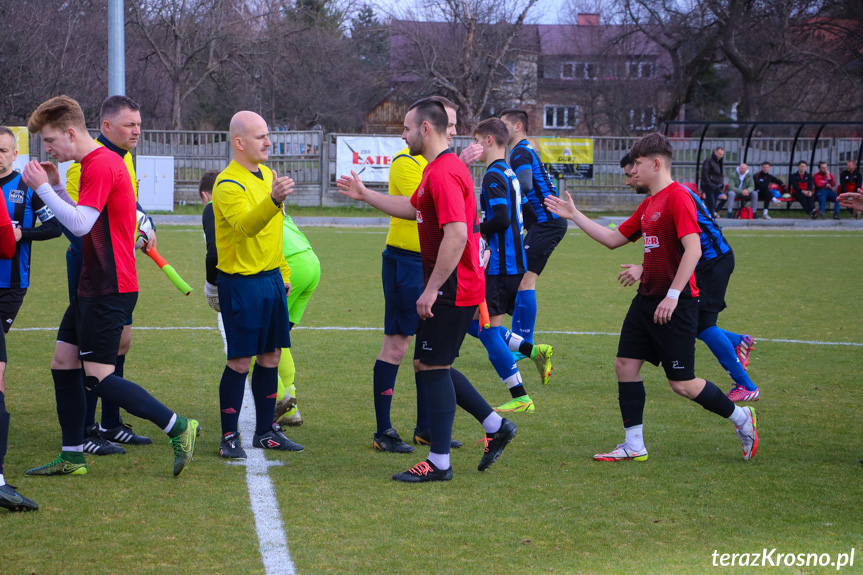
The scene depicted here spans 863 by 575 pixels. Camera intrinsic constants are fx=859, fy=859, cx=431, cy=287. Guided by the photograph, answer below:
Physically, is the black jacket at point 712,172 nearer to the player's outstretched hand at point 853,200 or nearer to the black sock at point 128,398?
the player's outstretched hand at point 853,200

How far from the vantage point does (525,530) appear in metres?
3.92

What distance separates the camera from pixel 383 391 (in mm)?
5273

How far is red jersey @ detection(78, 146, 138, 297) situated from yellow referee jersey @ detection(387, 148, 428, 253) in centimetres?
155

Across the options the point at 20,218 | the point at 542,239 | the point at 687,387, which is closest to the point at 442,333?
the point at 687,387

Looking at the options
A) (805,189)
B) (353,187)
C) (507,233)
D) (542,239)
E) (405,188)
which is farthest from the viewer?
(805,189)

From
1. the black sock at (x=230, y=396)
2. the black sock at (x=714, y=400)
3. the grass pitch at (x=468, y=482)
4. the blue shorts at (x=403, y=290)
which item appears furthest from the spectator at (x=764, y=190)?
the black sock at (x=230, y=396)

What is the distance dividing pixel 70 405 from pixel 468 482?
7.26 feet

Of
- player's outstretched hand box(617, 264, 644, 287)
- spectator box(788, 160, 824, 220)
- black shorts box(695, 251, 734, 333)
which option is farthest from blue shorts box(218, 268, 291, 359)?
spectator box(788, 160, 824, 220)

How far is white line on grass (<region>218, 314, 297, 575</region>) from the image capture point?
351 centimetres

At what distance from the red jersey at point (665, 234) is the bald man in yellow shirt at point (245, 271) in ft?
6.96

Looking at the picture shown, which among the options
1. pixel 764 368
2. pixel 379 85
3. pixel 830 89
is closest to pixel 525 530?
pixel 764 368

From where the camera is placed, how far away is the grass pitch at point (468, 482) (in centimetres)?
363

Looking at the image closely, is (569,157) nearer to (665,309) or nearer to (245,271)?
(665,309)

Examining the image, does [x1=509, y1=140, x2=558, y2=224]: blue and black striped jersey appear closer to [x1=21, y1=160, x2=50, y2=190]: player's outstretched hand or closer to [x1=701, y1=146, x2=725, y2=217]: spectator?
[x1=21, y1=160, x2=50, y2=190]: player's outstretched hand
